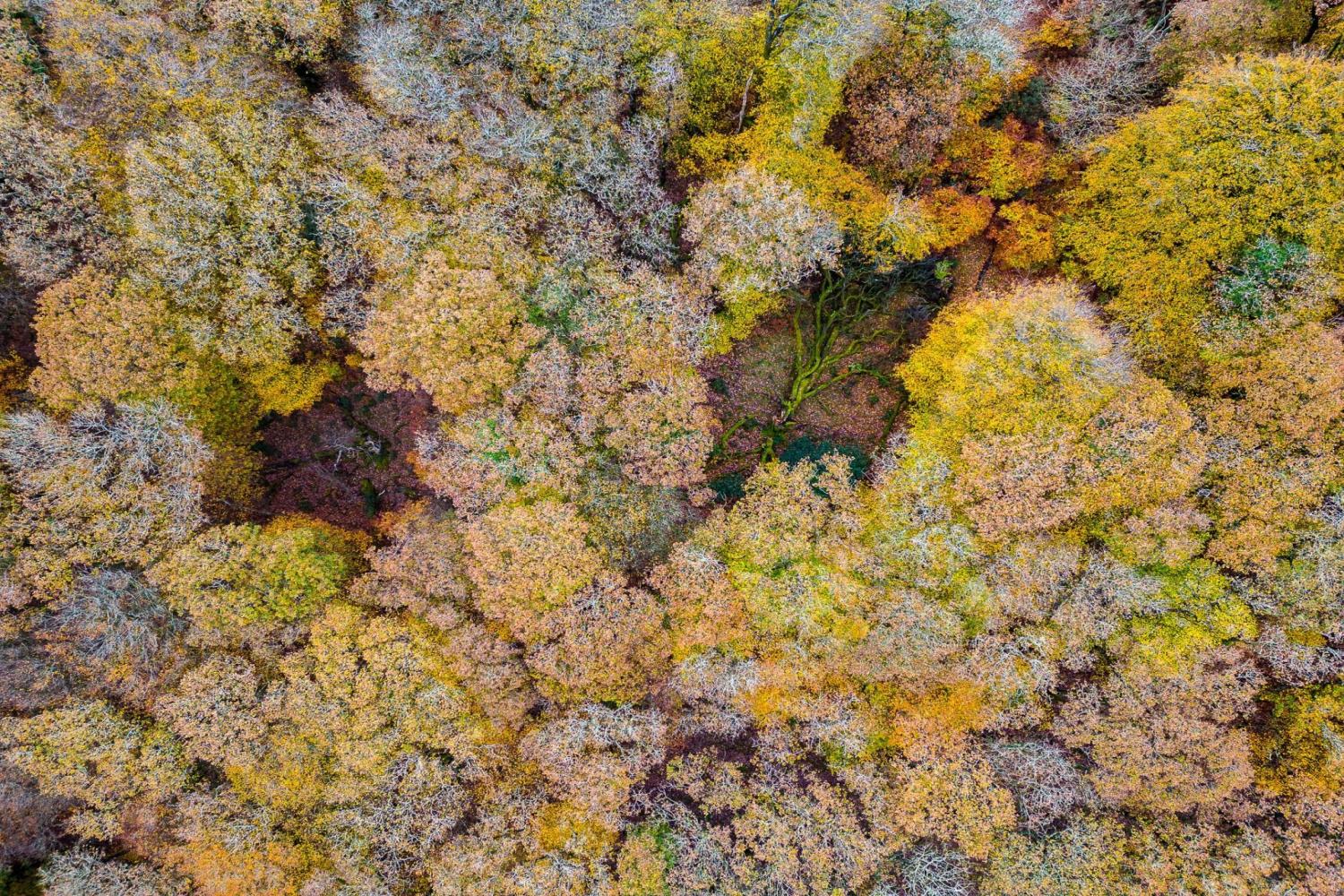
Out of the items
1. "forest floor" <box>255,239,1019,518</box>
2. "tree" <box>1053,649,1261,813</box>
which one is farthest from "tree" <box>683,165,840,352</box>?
"tree" <box>1053,649,1261,813</box>

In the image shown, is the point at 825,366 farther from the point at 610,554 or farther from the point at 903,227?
the point at 610,554

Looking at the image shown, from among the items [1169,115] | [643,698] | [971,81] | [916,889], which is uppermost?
[971,81]

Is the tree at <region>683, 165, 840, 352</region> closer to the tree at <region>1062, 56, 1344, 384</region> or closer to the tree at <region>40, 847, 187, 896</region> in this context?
the tree at <region>1062, 56, 1344, 384</region>

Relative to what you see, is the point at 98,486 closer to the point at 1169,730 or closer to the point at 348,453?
the point at 348,453

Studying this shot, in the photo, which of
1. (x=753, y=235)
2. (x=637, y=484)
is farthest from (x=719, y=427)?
(x=753, y=235)

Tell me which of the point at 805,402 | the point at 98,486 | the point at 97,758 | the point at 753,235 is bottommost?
the point at 97,758

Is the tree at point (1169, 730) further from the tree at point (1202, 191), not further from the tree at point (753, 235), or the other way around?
the tree at point (753, 235)

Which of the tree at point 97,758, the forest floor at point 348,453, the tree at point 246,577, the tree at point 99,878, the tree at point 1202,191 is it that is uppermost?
the tree at point 1202,191

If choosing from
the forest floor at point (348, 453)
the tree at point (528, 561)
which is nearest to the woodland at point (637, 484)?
the tree at point (528, 561)

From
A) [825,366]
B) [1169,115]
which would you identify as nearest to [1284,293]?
[1169,115]
